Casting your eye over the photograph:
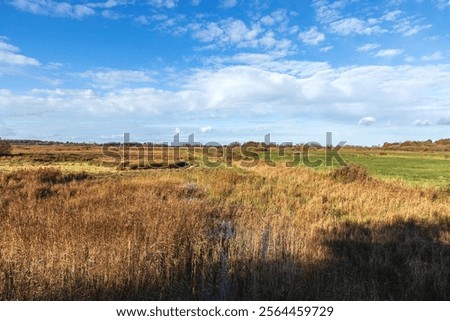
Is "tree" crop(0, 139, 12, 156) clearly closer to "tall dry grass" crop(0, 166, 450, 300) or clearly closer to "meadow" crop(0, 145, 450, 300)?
"meadow" crop(0, 145, 450, 300)

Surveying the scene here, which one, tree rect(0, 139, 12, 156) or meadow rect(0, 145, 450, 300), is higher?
tree rect(0, 139, 12, 156)

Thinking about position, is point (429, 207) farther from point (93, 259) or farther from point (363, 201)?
point (93, 259)

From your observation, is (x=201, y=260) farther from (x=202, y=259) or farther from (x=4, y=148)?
(x=4, y=148)

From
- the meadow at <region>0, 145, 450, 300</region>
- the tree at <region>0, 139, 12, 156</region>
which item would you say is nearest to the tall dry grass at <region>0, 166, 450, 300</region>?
the meadow at <region>0, 145, 450, 300</region>

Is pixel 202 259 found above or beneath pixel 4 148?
beneath

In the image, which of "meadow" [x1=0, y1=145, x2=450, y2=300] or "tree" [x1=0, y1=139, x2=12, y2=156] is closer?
"meadow" [x1=0, y1=145, x2=450, y2=300]

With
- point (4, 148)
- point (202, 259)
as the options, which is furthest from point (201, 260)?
point (4, 148)

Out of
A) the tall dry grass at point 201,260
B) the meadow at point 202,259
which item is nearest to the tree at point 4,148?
the meadow at point 202,259

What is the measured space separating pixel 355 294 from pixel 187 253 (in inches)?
129

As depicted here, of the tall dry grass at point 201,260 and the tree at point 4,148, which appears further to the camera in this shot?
the tree at point 4,148

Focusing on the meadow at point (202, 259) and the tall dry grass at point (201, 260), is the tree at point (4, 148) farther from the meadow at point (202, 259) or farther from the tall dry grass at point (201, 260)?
the tall dry grass at point (201, 260)

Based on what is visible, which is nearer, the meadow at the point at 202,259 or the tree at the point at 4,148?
the meadow at the point at 202,259

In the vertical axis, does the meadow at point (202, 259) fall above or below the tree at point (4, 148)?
below
